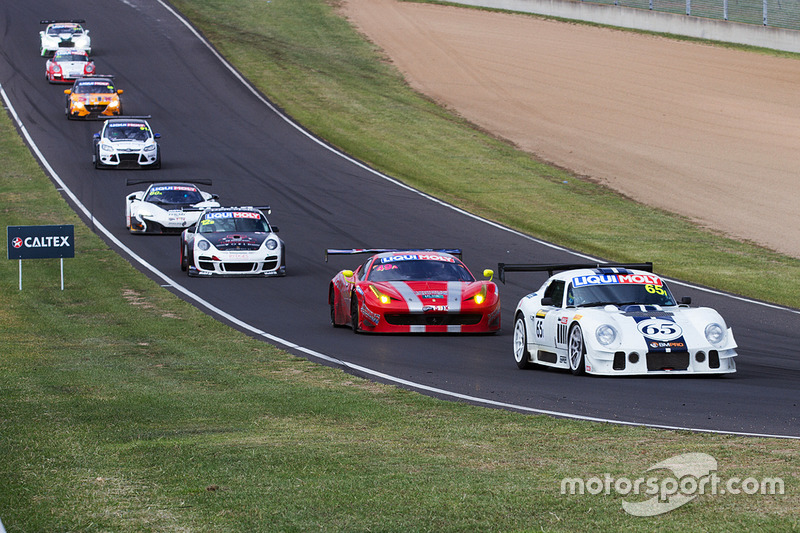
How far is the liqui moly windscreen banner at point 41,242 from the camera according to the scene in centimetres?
2447

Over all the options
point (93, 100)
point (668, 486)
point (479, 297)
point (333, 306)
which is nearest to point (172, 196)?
point (333, 306)

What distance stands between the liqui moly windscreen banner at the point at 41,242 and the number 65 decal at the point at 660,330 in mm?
13631

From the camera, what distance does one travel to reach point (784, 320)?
68.8ft

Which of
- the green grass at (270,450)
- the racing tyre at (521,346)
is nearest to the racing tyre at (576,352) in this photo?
the racing tyre at (521,346)

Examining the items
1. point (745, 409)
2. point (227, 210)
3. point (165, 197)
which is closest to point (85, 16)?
point (165, 197)

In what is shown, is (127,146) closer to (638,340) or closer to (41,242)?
(41,242)

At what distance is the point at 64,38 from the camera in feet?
193

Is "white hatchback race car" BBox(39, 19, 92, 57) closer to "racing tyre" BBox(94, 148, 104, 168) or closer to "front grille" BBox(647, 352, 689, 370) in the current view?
"racing tyre" BBox(94, 148, 104, 168)

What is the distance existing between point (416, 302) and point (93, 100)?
32969 mm

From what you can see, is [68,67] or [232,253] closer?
[232,253]

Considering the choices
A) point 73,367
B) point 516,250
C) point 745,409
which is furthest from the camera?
point 516,250

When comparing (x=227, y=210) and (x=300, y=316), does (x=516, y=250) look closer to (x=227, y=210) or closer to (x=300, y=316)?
(x=227, y=210)

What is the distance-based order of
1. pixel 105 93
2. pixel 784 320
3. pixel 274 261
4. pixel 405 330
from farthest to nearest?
pixel 105 93 → pixel 274 261 → pixel 784 320 → pixel 405 330

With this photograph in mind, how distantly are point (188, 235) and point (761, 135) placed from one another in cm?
2558
